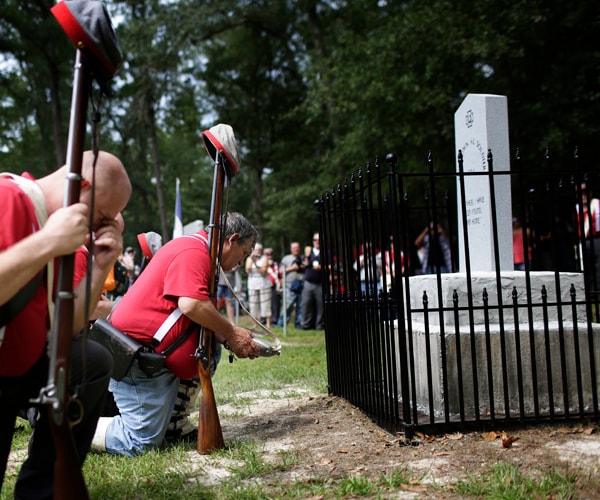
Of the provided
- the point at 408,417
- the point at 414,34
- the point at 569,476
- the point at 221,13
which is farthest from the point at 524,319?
the point at 221,13

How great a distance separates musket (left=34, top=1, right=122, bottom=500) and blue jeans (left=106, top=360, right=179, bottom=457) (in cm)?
186

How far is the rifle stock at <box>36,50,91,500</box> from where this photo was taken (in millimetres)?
2160

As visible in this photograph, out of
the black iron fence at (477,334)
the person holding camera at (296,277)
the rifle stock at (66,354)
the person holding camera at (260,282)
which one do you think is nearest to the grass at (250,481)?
the black iron fence at (477,334)

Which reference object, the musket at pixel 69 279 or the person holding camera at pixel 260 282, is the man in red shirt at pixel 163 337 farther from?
the person holding camera at pixel 260 282

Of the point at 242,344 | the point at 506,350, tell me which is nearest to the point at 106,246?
the point at 242,344

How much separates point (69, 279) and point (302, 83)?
93.5ft

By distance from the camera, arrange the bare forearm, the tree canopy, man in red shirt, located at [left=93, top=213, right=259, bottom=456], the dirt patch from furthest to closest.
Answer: the tree canopy → man in red shirt, located at [left=93, top=213, right=259, bottom=456] → the dirt patch → the bare forearm

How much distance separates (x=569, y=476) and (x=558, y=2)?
50.7ft

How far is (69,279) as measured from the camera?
7.24ft

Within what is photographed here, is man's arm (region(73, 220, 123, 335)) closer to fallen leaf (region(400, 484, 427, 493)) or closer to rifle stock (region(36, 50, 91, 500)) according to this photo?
rifle stock (region(36, 50, 91, 500))

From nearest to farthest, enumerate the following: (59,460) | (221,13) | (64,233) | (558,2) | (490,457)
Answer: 1. (64,233)
2. (59,460)
3. (490,457)
4. (558,2)
5. (221,13)

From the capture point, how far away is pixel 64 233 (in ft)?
6.82

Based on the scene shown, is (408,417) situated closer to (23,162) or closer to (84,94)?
(84,94)

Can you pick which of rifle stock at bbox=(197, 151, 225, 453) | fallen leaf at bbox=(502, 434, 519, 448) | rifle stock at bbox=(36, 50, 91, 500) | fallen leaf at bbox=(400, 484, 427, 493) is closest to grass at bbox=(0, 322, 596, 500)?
fallen leaf at bbox=(400, 484, 427, 493)
